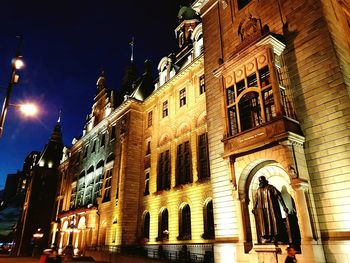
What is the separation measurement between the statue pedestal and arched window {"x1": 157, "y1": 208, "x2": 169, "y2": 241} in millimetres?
12090

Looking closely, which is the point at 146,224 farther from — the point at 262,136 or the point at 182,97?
the point at 262,136

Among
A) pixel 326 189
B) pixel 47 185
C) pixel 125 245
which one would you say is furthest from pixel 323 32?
pixel 47 185

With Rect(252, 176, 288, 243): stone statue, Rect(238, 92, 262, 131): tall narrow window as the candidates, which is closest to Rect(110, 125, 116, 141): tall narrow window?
Rect(238, 92, 262, 131): tall narrow window

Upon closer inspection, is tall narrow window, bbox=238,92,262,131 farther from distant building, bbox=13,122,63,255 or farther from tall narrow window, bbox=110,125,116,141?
distant building, bbox=13,122,63,255

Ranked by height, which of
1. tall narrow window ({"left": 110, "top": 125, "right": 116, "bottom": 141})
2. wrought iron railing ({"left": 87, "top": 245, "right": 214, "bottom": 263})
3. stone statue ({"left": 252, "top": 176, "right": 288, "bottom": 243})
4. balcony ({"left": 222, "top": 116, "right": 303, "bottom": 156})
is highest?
tall narrow window ({"left": 110, "top": 125, "right": 116, "bottom": 141})

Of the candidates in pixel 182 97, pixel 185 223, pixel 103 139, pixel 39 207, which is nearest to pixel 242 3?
pixel 182 97

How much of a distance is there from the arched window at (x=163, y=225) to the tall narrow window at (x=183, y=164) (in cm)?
308

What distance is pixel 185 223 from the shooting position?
2100 centimetres

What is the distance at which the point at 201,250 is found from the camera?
715 inches

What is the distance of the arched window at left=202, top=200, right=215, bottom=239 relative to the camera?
1830 cm

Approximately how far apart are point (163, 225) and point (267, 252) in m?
13.4

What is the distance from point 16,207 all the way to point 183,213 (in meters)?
71.3

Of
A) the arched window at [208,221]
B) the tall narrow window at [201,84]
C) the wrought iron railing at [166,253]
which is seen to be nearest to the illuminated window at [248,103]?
the arched window at [208,221]

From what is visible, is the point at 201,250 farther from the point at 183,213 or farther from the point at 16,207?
the point at 16,207
